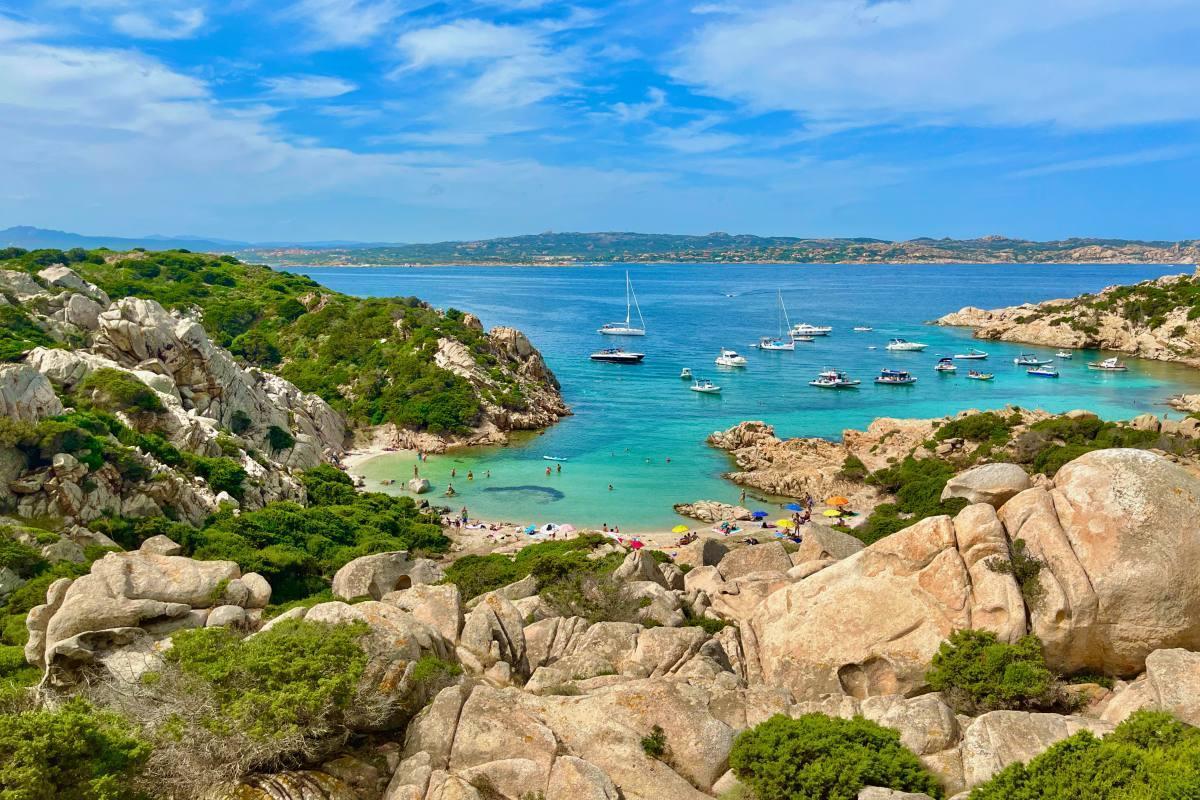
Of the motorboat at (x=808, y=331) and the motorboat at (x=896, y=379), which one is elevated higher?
the motorboat at (x=808, y=331)

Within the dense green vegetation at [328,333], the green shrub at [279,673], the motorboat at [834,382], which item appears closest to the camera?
the green shrub at [279,673]

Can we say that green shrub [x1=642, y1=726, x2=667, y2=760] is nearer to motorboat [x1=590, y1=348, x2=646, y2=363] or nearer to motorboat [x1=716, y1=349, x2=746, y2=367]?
motorboat [x1=716, y1=349, x2=746, y2=367]

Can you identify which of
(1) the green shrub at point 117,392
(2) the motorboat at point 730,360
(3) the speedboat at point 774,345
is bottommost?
(2) the motorboat at point 730,360

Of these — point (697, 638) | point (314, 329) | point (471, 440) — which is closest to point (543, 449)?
point (471, 440)

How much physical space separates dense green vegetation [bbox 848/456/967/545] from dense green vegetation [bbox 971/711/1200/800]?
17.0 meters

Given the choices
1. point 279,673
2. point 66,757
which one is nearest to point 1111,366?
point 279,673

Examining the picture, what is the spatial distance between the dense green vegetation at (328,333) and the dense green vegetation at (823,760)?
49814 millimetres

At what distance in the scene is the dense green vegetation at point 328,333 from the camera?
63.9 m

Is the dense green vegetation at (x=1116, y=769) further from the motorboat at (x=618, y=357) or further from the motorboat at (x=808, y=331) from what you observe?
the motorboat at (x=808, y=331)

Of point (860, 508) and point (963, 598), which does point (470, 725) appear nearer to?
point (963, 598)

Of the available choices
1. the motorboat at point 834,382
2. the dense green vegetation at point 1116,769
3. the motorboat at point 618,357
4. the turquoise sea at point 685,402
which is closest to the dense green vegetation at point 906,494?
the turquoise sea at point 685,402

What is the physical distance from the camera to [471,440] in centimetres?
6053

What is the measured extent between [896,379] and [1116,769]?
77624 millimetres

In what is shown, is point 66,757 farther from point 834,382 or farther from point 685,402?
point 834,382
